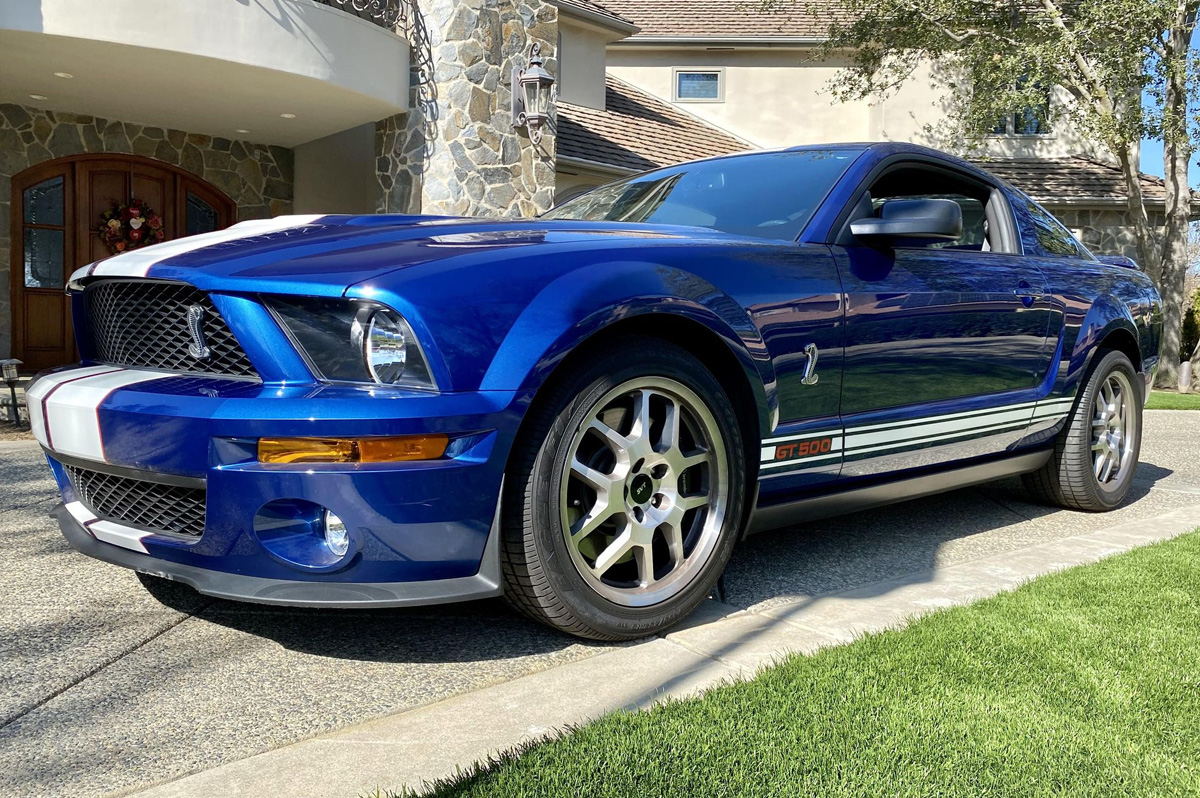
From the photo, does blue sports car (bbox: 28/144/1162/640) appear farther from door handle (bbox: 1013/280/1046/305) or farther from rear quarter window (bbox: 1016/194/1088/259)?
rear quarter window (bbox: 1016/194/1088/259)

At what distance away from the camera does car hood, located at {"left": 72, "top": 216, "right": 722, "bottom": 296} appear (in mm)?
2350

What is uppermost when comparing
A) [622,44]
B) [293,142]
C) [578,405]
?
[622,44]

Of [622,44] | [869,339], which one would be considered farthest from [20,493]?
[622,44]

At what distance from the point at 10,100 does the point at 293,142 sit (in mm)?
3210

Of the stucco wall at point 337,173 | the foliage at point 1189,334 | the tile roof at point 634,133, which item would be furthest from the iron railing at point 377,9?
the foliage at point 1189,334

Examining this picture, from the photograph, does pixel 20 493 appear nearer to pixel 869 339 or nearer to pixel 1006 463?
pixel 869 339

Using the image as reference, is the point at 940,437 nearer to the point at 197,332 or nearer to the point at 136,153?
the point at 197,332

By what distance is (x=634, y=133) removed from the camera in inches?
642

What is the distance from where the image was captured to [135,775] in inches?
75.6

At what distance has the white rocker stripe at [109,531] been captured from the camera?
2459 mm

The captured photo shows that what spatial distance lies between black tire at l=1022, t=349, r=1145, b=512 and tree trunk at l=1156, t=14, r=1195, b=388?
42.0 ft

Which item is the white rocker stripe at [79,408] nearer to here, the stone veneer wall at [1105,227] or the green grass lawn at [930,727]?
the green grass lawn at [930,727]

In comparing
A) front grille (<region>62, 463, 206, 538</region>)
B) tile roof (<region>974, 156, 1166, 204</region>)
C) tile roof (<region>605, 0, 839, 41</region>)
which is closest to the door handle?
front grille (<region>62, 463, 206, 538</region>)

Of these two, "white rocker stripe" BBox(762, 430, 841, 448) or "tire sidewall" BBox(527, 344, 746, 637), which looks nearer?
"tire sidewall" BBox(527, 344, 746, 637)
